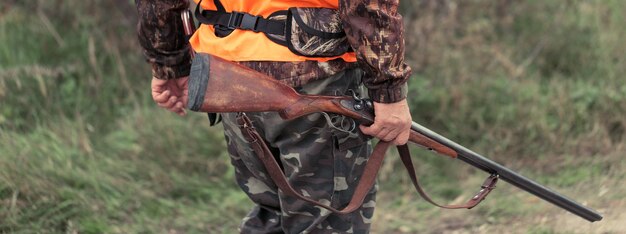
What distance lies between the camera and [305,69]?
236 centimetres

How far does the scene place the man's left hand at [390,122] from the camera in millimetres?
2369

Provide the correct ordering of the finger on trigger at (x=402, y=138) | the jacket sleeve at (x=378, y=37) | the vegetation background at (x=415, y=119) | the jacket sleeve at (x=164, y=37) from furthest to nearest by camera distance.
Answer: the vegetation background at (x=415, y=119)
the jacket sleeve at (x=164, y=37)
the finger on trigger at (x=402, y=138)
the jacket sleeve at (x=378, y=37)

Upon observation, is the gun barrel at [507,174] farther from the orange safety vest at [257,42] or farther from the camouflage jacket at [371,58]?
the orange safety vest at [257,42]

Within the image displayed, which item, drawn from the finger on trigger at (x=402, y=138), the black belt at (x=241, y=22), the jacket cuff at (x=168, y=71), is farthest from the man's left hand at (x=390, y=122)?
the jacket cuff at (x=168, y=71)

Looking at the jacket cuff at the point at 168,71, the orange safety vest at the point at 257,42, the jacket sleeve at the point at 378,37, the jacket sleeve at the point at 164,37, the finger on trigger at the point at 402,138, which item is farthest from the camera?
the jacket cuff at the point at 168,71

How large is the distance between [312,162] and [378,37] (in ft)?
1.67

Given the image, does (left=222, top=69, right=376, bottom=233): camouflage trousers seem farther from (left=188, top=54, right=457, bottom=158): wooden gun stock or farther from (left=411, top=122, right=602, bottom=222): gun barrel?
(left=411, top=122, right=602, bottom=222): gun barrel

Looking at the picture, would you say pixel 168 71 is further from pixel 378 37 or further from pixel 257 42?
pixel 378 37

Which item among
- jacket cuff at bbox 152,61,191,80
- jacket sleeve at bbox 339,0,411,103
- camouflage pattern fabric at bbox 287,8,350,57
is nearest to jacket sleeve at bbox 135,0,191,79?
jacket cuff at bbox 152,61,191,80

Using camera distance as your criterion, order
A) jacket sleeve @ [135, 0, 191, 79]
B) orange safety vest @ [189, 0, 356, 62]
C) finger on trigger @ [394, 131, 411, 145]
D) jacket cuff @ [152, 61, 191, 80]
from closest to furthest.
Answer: orange safety vest @ [189, 0, 356, 62] < finger on trigger @ [394, 131, 411, 145] < jacket sleeve @ [135, 0, 191, 79] < jacket cuff @ [152, 61, 191, 80]

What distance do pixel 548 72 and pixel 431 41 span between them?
0.91 m

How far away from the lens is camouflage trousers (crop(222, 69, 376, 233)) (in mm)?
2488

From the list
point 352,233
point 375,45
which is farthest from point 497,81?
point 375,45

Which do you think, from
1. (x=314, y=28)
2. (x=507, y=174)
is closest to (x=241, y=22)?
(x=314, y=28)
